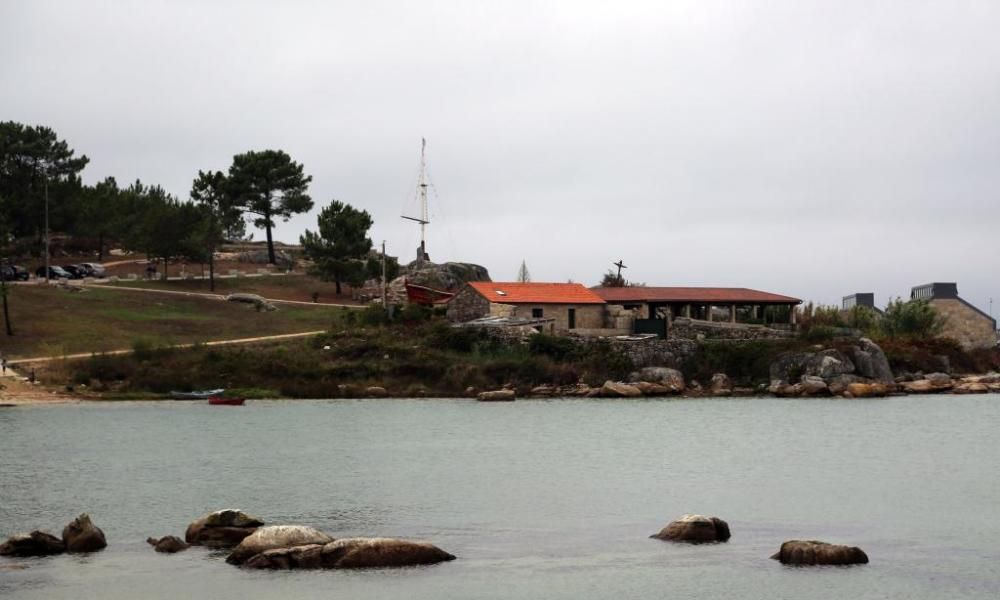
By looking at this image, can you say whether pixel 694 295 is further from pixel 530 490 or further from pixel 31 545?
pixel 31 545

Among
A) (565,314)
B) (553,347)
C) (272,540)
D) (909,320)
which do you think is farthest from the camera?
(909,320)

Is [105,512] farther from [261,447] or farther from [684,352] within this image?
[684,352]

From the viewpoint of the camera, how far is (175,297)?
101375 mm

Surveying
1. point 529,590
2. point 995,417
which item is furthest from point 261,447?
point 995,417

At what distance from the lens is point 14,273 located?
105 meters

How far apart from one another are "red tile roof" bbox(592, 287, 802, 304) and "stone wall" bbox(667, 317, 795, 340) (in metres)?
3.39

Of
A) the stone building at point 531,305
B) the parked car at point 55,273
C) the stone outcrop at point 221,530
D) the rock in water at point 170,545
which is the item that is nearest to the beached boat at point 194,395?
the stone building at point 531,305

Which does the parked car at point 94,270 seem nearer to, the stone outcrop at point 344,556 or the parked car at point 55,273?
the parked car at point 55,273

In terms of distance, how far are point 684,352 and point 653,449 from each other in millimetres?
29745

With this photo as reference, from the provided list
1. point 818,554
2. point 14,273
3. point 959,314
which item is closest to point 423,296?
point 14,273

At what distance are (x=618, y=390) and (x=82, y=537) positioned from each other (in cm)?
4978

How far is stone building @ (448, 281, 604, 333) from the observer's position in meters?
84.3

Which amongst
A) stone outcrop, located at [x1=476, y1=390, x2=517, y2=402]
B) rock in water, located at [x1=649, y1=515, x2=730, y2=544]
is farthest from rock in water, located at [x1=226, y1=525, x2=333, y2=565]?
stone outcrop, located at [x1=476, y1=390, x2=517, y2=402]

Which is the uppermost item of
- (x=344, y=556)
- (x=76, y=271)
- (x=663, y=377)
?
(x=76, y=271)
